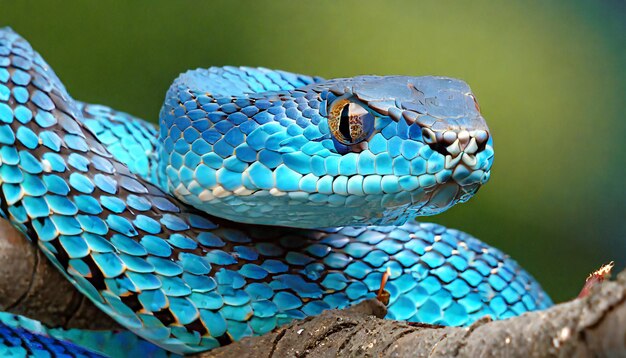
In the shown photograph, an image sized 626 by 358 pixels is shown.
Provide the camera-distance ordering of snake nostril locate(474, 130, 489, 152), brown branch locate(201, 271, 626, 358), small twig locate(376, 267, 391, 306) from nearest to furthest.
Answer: brown branch locate(201, 271, 626, 358), snake nostril locate(474, 130, 489, 152), small twig locate(376, 267, 391, 306)

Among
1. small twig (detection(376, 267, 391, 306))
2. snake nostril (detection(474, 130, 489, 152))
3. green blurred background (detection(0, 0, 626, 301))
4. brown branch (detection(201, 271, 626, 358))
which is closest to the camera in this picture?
brown branch (detection(201, 271, 626, 358))

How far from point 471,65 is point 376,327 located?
128 inches

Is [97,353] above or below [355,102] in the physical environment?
below

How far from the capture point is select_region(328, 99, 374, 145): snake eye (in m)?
1.41

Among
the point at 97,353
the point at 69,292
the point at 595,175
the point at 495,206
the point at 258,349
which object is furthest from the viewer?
the point at 595,175

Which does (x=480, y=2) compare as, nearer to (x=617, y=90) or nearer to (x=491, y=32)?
(x=491, y=32)

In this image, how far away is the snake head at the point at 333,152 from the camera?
1365 mm

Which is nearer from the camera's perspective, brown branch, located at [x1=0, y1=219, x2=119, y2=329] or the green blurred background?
brown branch, located at [x1=0, y1=219, x2=119, y2=329]

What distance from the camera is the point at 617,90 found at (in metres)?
4.85

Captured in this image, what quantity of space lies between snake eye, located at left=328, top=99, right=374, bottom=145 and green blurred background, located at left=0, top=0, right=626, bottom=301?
267 centimetres

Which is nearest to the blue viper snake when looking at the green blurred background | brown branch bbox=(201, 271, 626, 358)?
brown branch bbox=(201, 271, 626, 358)

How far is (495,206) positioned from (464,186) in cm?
297

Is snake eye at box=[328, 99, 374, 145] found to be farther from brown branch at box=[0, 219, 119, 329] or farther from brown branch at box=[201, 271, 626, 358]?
brown branch at box=[0, 219, 119, 329]

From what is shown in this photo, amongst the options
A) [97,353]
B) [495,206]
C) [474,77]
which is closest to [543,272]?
[495,206]
